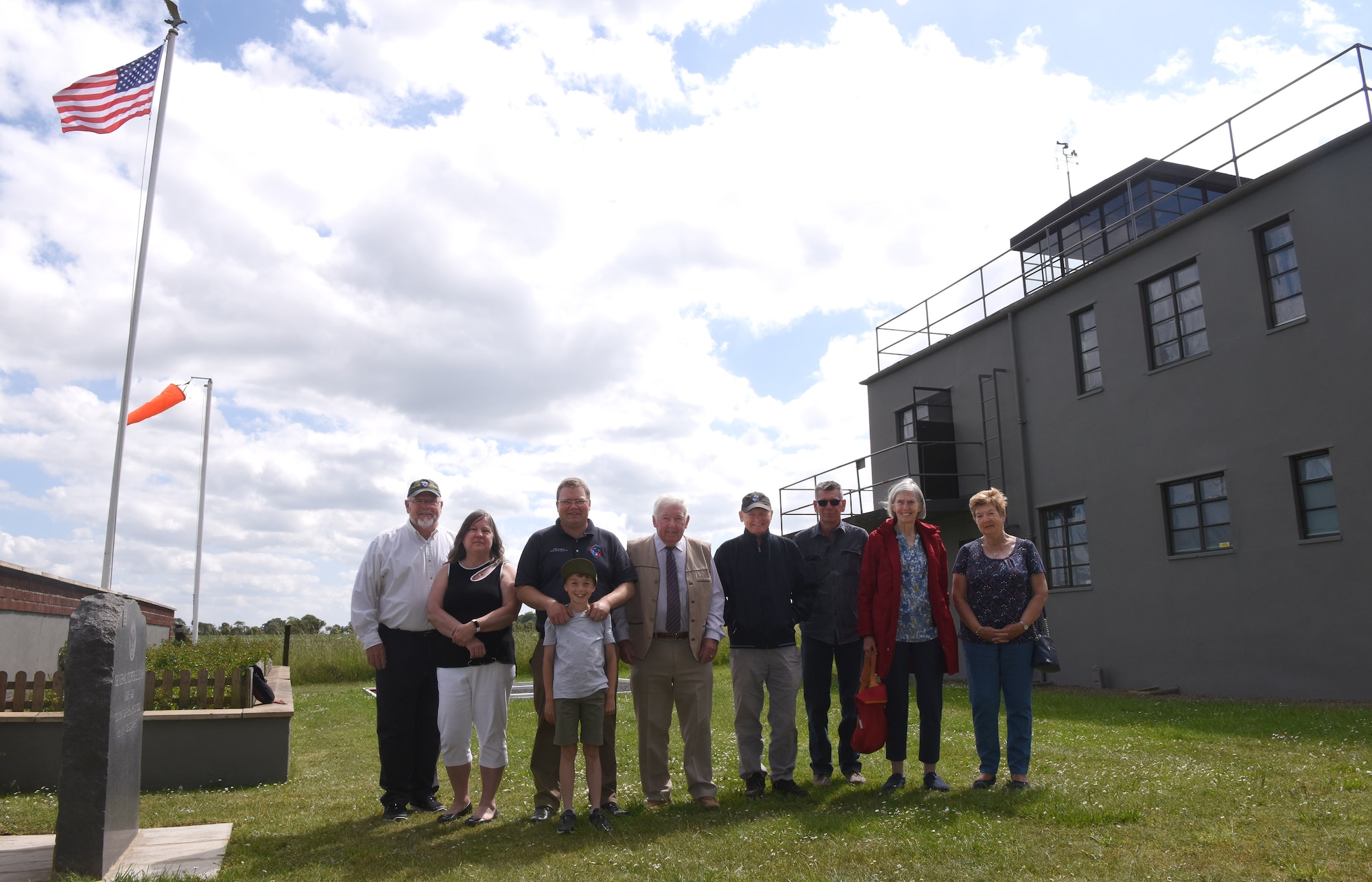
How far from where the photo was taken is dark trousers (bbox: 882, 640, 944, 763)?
6086 millimetres

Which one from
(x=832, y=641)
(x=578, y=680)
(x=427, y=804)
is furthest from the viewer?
(x=832, y=641)

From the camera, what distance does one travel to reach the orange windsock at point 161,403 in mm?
17375

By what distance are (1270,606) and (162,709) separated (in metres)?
13.1

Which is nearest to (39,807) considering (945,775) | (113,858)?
(113,858)

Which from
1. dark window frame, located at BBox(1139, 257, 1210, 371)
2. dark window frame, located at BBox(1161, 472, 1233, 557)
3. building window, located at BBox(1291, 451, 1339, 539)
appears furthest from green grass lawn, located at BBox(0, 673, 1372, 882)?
dark window frame, located at BBox(1139, 257, 1210, 371)

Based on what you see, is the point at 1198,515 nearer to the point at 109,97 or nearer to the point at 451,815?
the point at 451,815

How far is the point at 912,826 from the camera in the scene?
16.3ft

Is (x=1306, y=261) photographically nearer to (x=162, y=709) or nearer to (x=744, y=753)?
(x=744, y=753)

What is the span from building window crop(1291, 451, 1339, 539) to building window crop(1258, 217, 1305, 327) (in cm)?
188

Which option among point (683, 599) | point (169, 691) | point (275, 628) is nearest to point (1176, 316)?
point (683, 599)

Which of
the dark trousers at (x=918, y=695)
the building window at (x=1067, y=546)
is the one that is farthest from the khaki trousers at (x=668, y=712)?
the building window at (x=1067, y=546)

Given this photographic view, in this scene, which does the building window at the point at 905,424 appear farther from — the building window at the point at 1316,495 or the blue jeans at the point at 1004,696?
the blue jeans at the point at 1004,696

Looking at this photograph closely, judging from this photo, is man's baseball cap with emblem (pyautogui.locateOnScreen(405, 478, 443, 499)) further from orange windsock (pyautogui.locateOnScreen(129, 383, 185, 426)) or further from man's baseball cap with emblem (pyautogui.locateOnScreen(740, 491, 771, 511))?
orange windsock (pyautogui.locateOnScreen(129, 383, 185, 426))

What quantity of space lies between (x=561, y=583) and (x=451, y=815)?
1.57 m
